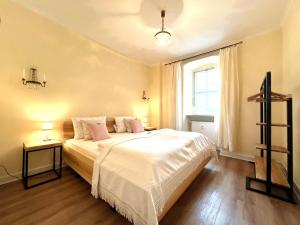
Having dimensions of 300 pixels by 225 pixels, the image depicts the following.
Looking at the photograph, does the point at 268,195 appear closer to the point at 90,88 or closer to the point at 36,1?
the point at 90,88

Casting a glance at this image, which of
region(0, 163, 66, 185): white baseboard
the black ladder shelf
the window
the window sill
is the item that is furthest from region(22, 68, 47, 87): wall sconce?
the window

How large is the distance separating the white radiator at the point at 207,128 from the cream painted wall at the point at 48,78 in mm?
2490

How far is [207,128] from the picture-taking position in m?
3.94

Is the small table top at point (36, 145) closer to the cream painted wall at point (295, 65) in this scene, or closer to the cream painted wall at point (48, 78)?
the cream painted wall at point (48, 78)

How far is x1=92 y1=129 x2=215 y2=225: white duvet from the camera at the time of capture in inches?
47.4

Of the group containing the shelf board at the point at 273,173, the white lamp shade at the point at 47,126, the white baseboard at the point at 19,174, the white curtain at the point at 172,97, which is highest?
the white curtain at the point at 172,97

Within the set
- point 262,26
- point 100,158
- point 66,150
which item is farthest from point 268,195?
point 66,150

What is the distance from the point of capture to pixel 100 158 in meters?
1.72

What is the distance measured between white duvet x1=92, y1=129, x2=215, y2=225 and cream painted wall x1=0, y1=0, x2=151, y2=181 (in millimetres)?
1550

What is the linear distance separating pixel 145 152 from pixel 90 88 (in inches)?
97.7

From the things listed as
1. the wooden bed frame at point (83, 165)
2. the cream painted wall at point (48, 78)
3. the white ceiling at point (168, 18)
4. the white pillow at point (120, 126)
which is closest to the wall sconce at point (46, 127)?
the cream painted wall at point (48, 78)

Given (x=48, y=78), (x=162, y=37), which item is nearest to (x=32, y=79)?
(x=48, y=78)

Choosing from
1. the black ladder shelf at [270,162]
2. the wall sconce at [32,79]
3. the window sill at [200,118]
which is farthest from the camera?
the window sill at [200,118]

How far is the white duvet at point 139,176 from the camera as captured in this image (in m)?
1.20
